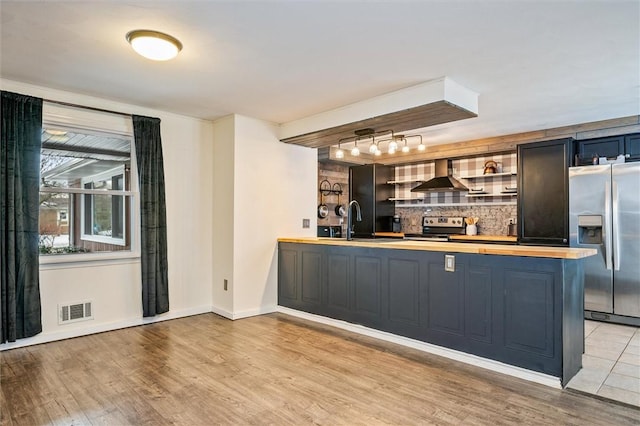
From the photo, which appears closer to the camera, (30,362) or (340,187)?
(30,362)

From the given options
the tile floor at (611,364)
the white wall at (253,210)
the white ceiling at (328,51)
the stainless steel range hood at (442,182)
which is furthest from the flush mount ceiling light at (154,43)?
the stainless steel range hood at (442,182)

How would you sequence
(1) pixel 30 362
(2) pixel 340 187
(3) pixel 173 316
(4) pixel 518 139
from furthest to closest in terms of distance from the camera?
(2) pixel 340 187
(4) pixel 518 139
(3) pixel 173 316
(1) pixel 30 362

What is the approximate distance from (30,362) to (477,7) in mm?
4281

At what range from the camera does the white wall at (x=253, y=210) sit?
471 cm

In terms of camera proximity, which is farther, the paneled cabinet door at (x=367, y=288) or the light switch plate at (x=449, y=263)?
the paneled cabinet door at (x=367, y=288)

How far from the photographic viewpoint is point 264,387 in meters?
2.76

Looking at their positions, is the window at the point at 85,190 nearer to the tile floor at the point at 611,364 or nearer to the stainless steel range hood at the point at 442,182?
the stainless steel range hood at the point at 442,182

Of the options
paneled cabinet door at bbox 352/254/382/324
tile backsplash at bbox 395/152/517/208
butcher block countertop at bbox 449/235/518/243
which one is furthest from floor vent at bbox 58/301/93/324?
tile backsplash at bbox 395/152/517/208

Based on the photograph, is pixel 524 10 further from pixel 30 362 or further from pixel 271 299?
pixel 30 362

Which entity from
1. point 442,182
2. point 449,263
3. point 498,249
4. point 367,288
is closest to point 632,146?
point 442,182

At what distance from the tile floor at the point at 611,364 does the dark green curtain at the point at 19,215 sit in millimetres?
4599

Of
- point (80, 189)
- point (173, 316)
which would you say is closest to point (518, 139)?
point (173, 316)

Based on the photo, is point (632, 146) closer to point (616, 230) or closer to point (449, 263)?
point (616, 230)

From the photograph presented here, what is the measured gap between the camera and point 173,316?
4.65m
